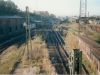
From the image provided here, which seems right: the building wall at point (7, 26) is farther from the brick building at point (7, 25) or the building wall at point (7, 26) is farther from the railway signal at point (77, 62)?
the railway signal at point (77, 62)

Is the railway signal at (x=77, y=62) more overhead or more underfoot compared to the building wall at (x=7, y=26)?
more overhead

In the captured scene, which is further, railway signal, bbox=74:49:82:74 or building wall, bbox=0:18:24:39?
building wall, bbox=0:18:24:39

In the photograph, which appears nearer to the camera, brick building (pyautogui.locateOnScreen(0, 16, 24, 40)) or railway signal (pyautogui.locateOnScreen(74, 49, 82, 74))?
railway signal (pyautogui.locateOnScreen(74, 49, 82, 74))

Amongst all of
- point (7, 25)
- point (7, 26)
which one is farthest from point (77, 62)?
point (7, 25)

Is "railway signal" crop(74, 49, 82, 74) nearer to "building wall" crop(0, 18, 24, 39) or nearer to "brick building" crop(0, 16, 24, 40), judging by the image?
"brick building" crop(0, 16, 24, 40)

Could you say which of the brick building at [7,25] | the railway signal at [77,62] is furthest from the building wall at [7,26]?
the railway signal at [77,62]

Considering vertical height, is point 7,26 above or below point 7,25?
below

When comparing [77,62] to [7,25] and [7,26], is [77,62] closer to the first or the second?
[7,26]

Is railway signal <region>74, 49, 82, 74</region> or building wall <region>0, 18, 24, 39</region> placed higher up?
railway signal <region>74, 49, 82, 74</region>

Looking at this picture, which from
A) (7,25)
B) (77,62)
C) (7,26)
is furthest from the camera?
(7,25)

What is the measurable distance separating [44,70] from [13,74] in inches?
101

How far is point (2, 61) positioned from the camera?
24.7 m

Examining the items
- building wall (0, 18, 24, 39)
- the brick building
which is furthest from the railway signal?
building wall (0, 18, 24, 39)

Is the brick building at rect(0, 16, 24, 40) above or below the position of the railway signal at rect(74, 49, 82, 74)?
below
